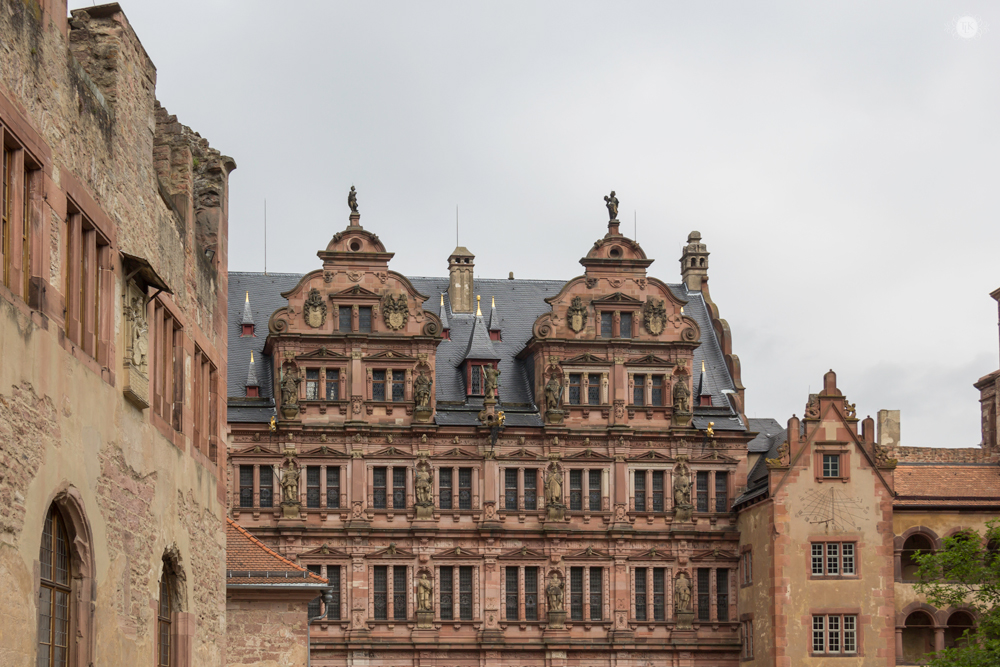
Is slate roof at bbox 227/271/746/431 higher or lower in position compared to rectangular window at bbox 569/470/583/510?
higher

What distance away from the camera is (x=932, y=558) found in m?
43.2

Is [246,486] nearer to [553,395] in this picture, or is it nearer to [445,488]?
[445,488]

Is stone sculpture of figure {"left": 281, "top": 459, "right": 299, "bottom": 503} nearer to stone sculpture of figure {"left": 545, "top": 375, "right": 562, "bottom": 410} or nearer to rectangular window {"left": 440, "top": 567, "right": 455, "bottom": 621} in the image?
rectangular window {"left": 440, "top": 567, "right": 455, "bottom": 621}

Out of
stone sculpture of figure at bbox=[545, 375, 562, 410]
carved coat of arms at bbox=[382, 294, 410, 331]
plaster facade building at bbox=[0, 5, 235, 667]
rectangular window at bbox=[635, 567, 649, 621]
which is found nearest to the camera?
plaster facade building at bbox=[0, 5, 235, 667]

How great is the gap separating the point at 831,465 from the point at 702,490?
4489 mm

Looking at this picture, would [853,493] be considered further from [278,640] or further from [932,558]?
[278,640]

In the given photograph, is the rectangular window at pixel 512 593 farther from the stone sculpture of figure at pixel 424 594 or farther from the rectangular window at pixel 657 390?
the rectangular window at pixel 657 390

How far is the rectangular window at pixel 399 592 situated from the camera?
5153cm

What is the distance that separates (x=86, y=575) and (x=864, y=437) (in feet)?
130

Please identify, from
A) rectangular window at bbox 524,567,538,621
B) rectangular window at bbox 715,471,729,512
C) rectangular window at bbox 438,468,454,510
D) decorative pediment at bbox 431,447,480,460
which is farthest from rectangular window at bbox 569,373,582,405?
rectangular window at bbox 524,567,538,621

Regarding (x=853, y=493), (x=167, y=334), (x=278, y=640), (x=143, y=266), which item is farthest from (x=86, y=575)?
(x=853, y=493)

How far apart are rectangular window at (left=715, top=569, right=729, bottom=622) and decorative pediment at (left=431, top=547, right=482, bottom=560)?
840 cm

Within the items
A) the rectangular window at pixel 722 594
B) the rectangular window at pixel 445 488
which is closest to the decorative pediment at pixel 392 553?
the rectangular window at pixel 445 488

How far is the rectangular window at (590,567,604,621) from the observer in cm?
5278
